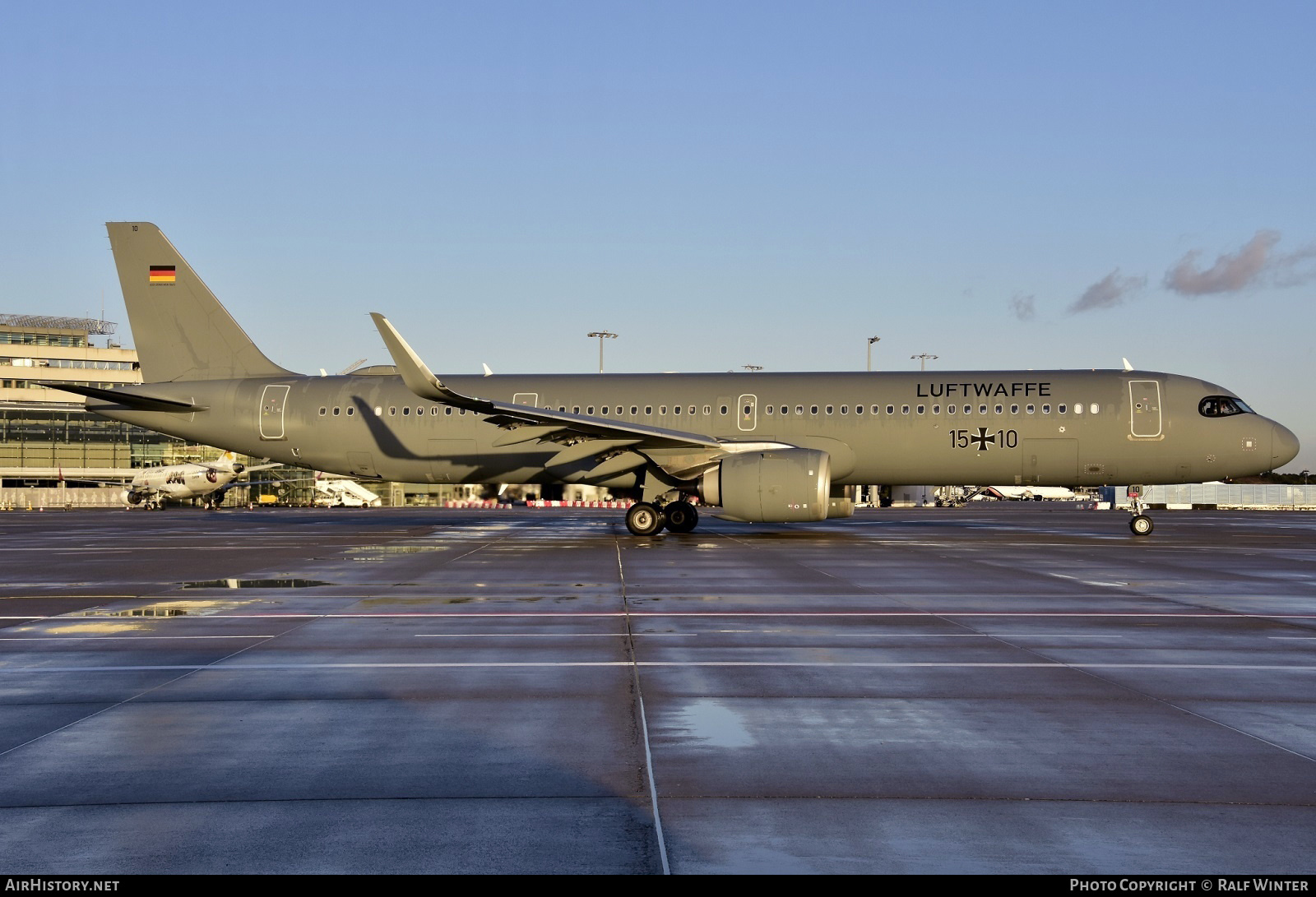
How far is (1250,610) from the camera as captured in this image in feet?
41.1

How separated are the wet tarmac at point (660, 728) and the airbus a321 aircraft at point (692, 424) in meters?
9.79

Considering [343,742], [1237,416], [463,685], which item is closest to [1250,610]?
[463,685]

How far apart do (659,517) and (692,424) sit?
2542 mm

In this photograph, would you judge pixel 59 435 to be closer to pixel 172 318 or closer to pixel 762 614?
pixel 172 318

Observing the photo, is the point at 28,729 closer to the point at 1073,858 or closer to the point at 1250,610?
the point at 1073,858

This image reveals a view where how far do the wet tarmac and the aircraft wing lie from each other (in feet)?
26.5

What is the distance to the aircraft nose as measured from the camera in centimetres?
2573

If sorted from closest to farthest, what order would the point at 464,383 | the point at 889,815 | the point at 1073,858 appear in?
the point at 1073,858 → the point at 889,815 → the point at 464,383

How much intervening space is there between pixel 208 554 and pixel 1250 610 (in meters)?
19.1

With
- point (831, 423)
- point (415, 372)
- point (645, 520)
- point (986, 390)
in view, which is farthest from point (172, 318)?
point (986, 390)

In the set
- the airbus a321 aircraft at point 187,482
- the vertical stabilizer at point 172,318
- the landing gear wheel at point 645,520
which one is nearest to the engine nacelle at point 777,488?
the landing gear wheel at point 645,520

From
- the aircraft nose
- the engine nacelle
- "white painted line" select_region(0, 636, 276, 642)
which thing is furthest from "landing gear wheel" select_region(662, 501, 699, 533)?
"white painted line" select_region(0, 636, 276, 642)

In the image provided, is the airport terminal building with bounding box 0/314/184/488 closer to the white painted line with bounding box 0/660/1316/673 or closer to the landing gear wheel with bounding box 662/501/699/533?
the landing gear wheel with bounding box 662/501/699/533

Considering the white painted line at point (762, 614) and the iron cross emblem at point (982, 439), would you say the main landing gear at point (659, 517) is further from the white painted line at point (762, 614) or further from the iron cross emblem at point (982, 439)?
the white painted line at point (762, 614)
